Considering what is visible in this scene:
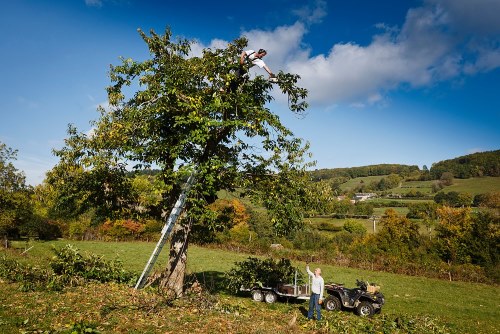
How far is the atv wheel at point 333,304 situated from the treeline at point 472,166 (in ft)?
370

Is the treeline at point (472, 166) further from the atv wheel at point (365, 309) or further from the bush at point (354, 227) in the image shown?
the atv wheel at point (365, 309)

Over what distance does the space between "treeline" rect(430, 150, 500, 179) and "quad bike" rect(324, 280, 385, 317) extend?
367 ft

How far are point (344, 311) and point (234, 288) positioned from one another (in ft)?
18.4

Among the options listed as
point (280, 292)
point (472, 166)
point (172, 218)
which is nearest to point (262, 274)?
point (280, 292)

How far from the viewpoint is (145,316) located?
412 inches

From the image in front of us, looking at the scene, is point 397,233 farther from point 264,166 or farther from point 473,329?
point 264,166

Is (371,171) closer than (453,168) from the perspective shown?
No

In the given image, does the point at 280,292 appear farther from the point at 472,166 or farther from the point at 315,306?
the point at 472,166

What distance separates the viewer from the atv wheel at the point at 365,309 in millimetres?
15469

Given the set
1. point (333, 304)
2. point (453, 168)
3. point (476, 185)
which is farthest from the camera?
point (453, 168)

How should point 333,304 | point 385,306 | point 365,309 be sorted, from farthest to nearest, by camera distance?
point 385,306 → point 333,304 → point 365,309

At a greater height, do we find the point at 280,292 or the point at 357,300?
the point at 280,292

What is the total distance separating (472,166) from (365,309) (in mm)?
118893

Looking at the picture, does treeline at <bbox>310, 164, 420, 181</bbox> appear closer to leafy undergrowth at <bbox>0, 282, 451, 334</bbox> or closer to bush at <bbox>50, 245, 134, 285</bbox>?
bush at <bbox>50, 245, 134, 285</bbox>
